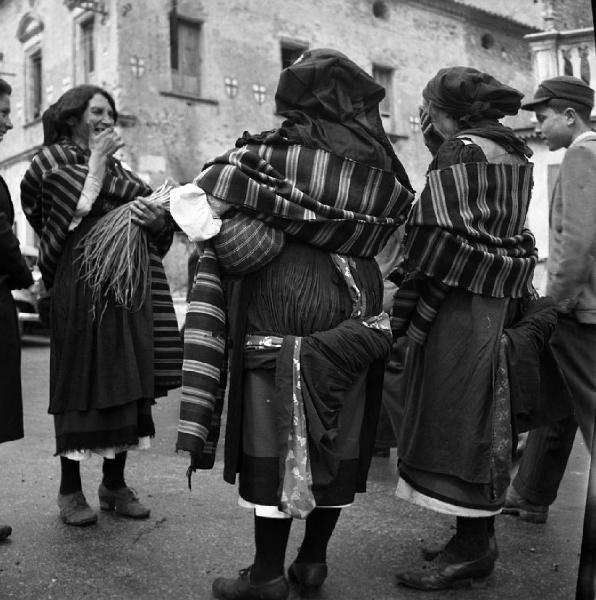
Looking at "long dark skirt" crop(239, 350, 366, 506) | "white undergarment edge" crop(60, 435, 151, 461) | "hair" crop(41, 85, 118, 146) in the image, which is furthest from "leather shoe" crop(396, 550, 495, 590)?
"hair" crop(41, 85, 118, 146)

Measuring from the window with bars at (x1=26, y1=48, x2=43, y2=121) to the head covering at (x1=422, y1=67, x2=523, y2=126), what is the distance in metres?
18.8

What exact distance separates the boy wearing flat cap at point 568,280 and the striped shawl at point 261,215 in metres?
1.07

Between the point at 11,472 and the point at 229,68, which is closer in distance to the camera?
the point at 11,472

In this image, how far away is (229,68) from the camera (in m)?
19.6

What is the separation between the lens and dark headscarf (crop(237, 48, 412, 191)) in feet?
9.91

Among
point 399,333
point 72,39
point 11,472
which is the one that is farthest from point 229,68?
point 399,333

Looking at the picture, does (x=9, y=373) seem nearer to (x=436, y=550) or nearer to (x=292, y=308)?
(x=292, y=308)

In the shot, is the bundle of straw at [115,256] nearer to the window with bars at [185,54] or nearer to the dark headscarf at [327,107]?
the dark headscarf at [327,107]

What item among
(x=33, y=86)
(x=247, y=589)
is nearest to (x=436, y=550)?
(x=247, y=589)

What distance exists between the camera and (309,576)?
318cm

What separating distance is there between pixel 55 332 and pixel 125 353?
38 cm

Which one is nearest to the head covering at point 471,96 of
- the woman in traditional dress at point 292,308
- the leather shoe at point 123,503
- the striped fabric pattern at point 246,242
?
the woman in traditional dress at point 292,308

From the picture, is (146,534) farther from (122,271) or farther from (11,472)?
(11,472)

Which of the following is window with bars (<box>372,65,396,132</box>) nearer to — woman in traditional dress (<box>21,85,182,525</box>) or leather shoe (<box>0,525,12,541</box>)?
woman in traditional dress (<box>21,85,182,525</box>)
